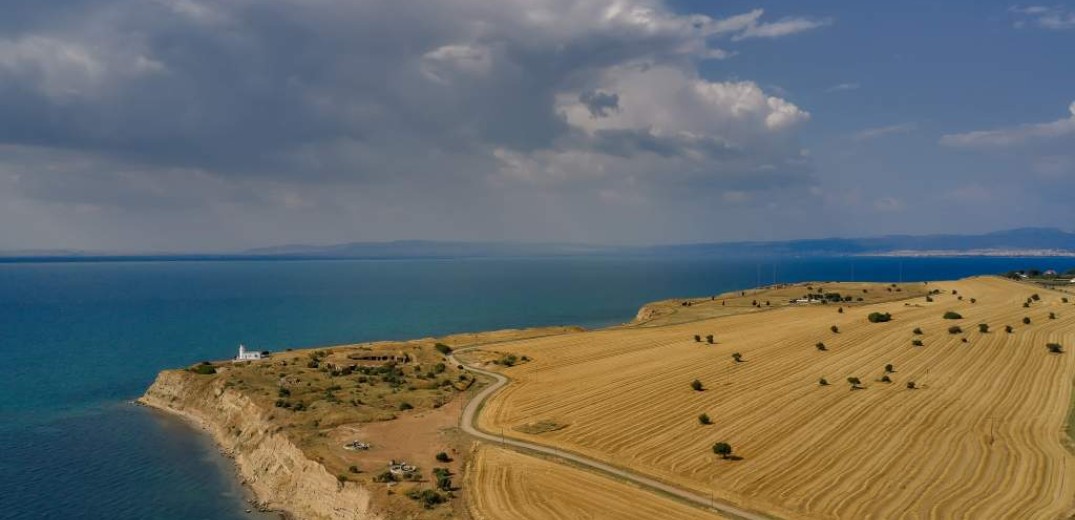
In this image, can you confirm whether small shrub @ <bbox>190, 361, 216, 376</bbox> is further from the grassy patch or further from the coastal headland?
the grassy patch

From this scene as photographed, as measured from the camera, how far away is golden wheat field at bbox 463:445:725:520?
127ft

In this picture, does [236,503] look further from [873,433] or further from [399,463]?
[873,433]

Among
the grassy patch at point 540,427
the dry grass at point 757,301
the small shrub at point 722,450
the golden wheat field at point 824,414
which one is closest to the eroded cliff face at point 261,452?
the golden wheat field at point 824,414

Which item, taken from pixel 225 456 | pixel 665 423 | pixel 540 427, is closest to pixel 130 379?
pixel 225 456

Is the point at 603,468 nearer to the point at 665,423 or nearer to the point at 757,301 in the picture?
the point at 665,423

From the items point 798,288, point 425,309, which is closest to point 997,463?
point 798,288

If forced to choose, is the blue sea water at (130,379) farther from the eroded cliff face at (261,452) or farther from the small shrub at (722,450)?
the small shrub at (722,450)

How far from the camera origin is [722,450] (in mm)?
47844

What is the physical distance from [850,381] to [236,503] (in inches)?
2429

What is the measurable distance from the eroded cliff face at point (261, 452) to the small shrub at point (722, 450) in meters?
25.2

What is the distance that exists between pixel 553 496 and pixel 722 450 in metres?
14.6

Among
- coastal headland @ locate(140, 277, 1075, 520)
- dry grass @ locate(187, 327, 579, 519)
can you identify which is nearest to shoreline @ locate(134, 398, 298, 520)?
coastal headland @ locate(140, 277, 1075, 520)

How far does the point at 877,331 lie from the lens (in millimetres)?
99875

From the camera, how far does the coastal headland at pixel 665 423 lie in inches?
1623
